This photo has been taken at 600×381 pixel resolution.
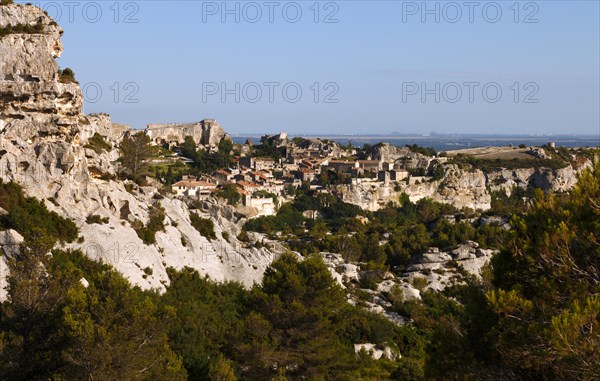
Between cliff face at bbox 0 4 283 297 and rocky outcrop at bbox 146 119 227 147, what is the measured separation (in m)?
62.9

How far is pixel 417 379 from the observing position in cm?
2411

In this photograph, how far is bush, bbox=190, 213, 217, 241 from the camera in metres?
31.9

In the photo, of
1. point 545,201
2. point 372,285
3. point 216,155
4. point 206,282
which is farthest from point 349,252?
point 216,155

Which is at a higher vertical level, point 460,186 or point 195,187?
point 195,187

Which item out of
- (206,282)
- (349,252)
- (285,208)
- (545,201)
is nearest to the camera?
(545,201)

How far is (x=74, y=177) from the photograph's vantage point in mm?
27188

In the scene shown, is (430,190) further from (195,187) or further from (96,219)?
(96,219)

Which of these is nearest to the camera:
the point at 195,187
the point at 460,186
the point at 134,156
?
the point at 134,156

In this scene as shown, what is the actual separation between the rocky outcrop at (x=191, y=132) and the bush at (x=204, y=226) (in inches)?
2437

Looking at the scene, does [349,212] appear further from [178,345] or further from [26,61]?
[178,345]

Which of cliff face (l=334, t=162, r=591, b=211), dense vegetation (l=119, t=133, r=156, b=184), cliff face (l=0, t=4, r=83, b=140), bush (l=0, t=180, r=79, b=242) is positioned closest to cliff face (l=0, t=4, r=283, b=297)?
cliff face (l=0, t=4, r=83, b=140)

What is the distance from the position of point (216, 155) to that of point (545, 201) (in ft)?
251

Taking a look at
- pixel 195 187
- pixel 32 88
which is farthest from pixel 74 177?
pixel 195 187

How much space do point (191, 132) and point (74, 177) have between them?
71.9m
